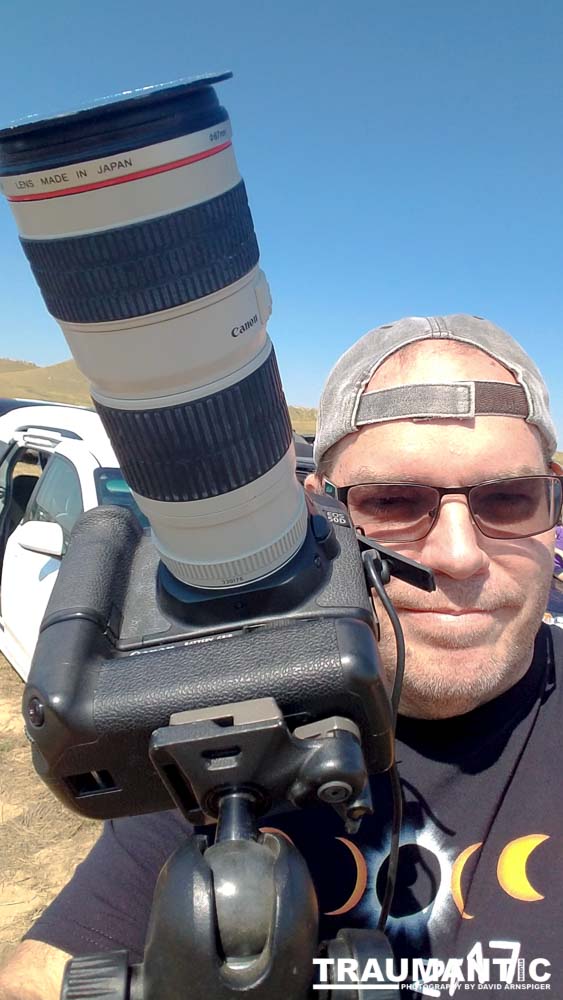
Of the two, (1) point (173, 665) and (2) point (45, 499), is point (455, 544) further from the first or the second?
(2) point (45, 499)

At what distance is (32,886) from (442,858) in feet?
9.08

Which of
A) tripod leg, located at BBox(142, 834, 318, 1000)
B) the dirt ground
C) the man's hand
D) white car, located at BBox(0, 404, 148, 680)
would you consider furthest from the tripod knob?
white car, located at BBox(0, 404, 148, 680)

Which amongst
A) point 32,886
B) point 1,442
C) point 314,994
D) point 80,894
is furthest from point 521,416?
point 1,442

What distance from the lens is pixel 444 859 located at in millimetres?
1418

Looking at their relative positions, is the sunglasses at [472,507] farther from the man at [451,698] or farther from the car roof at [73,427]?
the car roof at [73,427]

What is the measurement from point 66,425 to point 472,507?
156 inches

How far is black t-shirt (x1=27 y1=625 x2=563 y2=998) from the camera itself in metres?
1.32

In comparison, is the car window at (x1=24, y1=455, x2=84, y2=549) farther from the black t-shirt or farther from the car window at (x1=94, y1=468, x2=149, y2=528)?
the black t-shirt

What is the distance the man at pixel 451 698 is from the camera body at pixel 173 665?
2.27 ft

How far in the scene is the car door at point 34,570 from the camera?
14.0ft

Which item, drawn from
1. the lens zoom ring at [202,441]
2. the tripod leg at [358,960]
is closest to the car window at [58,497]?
the lens zoom ring at [202,441]

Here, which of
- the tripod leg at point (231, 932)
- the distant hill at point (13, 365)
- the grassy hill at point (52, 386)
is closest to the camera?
the tripod leg at point (231, 932)

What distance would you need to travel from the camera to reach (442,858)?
55.9 inches

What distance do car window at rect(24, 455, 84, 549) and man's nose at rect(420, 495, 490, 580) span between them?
272 centimetres
